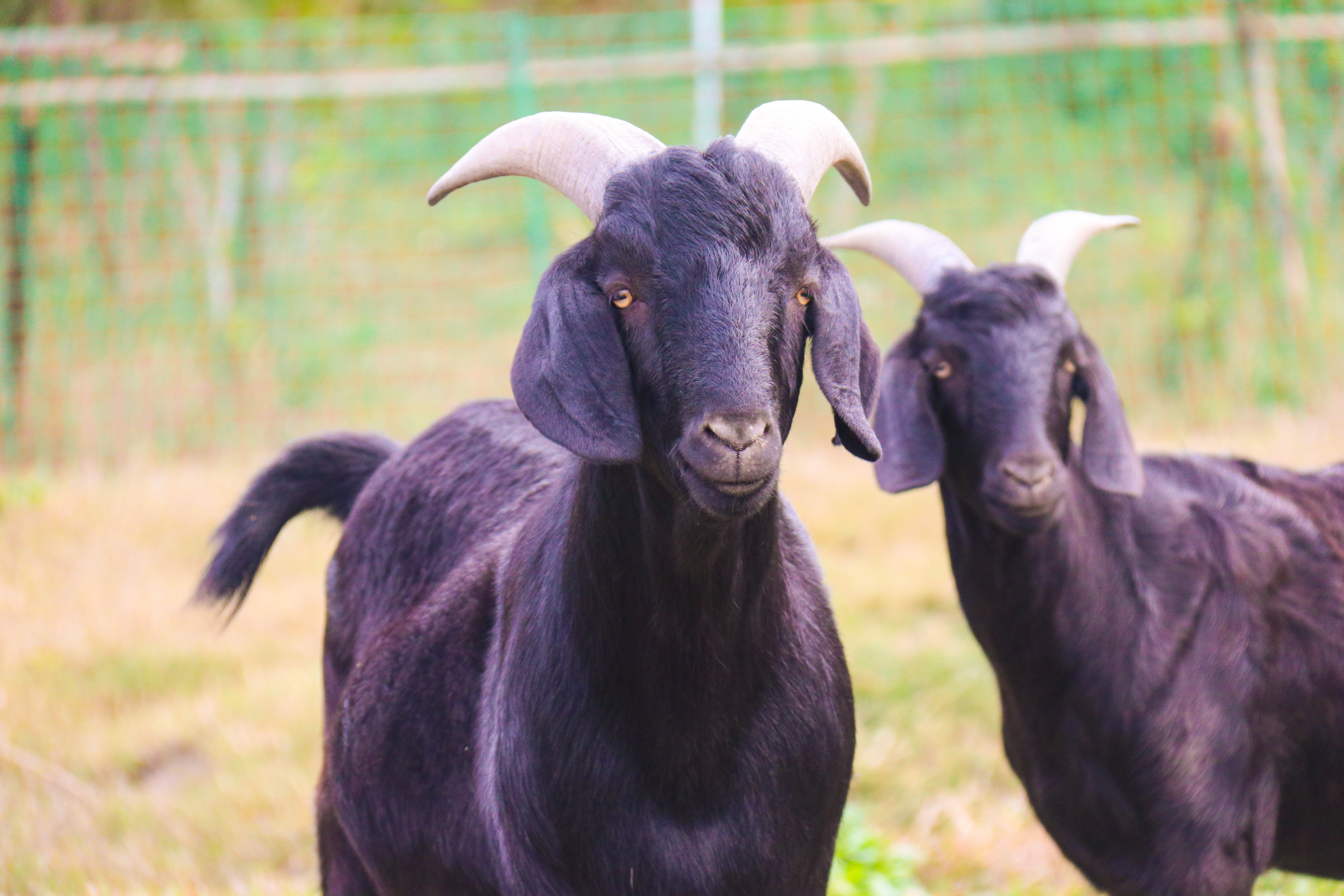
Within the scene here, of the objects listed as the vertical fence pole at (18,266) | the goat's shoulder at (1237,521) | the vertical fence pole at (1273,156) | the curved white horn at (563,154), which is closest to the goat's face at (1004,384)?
the goat's shoulder at (1237,521)

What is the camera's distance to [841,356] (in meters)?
2.33

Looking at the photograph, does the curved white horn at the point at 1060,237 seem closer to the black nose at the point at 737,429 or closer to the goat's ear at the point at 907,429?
the goat's ear at the point at 907,429

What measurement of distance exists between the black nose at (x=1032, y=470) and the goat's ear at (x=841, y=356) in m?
1.13

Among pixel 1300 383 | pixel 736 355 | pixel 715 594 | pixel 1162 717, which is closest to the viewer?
pixel 736 355

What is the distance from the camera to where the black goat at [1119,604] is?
3447 mm

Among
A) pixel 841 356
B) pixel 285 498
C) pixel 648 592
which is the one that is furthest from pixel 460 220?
pixel 841 356

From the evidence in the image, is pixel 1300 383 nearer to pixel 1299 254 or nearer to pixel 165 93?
pixel 1299 254

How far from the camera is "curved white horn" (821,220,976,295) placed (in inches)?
163

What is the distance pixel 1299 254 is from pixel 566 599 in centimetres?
734

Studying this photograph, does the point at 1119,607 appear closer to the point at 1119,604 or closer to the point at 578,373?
the point at 1119,604

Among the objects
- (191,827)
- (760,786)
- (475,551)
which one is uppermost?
(475,551)

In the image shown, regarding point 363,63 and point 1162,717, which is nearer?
point 1162,717

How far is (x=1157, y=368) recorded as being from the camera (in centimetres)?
858

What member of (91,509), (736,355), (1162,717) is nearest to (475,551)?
(736,355)
